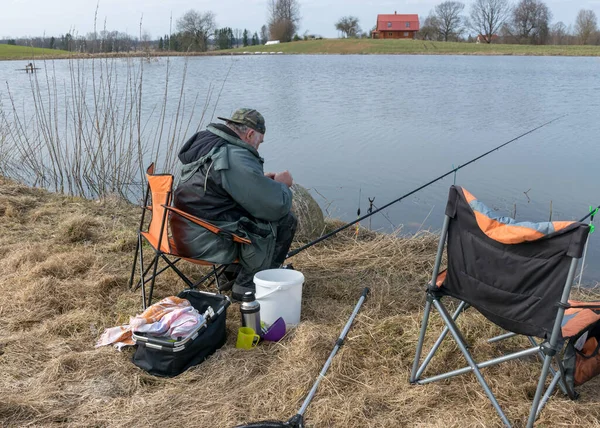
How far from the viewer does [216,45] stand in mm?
44594

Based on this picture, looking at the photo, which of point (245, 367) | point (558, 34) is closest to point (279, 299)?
point (245, 367)

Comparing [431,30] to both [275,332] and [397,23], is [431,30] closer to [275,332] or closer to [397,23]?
[397,23]

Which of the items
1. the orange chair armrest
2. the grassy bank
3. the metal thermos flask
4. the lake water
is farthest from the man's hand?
the grassy bank

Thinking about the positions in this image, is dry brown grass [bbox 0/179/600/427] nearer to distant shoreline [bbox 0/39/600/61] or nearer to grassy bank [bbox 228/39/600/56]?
distant shoreline [bbox 0/39/600/61]

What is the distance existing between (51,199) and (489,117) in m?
7.08

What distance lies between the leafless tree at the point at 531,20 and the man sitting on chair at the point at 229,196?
51860mm

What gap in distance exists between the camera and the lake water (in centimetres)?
588

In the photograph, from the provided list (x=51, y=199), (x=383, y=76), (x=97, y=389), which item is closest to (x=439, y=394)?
(x=97, y=389)

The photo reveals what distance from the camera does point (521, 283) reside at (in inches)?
73.2

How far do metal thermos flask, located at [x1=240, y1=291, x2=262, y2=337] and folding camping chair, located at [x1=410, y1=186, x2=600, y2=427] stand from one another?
2.46 feet

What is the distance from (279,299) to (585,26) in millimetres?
55908

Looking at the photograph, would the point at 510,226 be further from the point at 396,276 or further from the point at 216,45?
the point at 216,45

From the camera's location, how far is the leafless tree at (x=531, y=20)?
161ft

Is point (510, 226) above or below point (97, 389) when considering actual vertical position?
above
